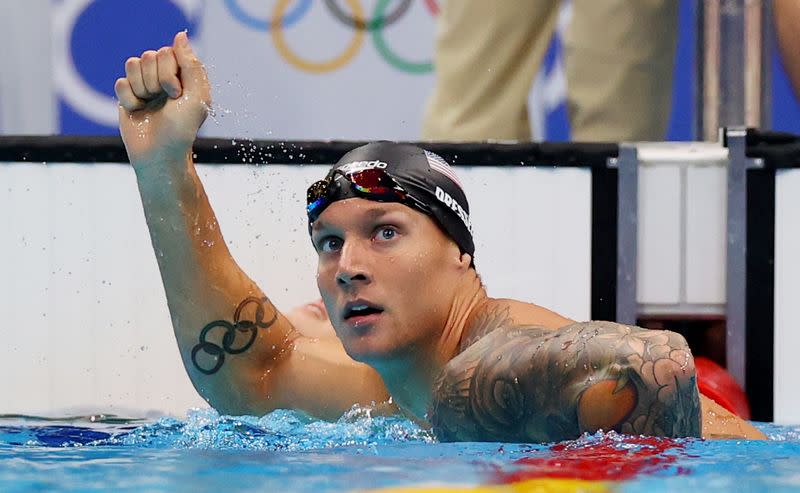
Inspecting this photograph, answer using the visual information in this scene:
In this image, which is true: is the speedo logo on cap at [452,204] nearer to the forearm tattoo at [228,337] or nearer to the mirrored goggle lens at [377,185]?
the mirrored goggle lens at [377,185]

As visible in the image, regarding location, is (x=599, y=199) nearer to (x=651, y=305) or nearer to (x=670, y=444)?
(x=651, y=305)

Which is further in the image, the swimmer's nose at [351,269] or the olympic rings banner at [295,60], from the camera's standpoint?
the olympic rings banner at [295,60]

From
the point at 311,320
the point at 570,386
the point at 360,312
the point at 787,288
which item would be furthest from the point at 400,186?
the point at 787,288

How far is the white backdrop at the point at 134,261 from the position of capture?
12.5 ft

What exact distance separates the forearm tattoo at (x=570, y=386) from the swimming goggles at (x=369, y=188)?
54 centimetres

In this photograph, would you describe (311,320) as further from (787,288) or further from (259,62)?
(259,62)

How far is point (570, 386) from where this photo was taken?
2.27 metres

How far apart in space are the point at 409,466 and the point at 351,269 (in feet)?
2.05

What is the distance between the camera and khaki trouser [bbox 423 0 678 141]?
4363 mm

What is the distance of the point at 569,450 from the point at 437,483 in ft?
1.02

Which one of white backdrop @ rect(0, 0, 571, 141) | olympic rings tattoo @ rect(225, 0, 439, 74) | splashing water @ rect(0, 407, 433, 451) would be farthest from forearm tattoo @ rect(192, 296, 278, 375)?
olympic rings tattoo @ rect(225, 0, 439, 74)

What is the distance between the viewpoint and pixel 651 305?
388cm

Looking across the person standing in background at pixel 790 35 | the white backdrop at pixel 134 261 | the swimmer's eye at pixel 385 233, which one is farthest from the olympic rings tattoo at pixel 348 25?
the swimmer's eye at pixel 385 233

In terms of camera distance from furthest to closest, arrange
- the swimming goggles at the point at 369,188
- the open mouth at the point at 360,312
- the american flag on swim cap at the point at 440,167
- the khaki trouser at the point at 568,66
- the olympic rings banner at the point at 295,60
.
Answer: the olympic rings banner at the point at 295,60, the khaki trouser at the point at 568,66, the american flag on swim cap at the point at 440,167, the swimming goggles at the point at 369,188, the open mouth at the point at 360,312
